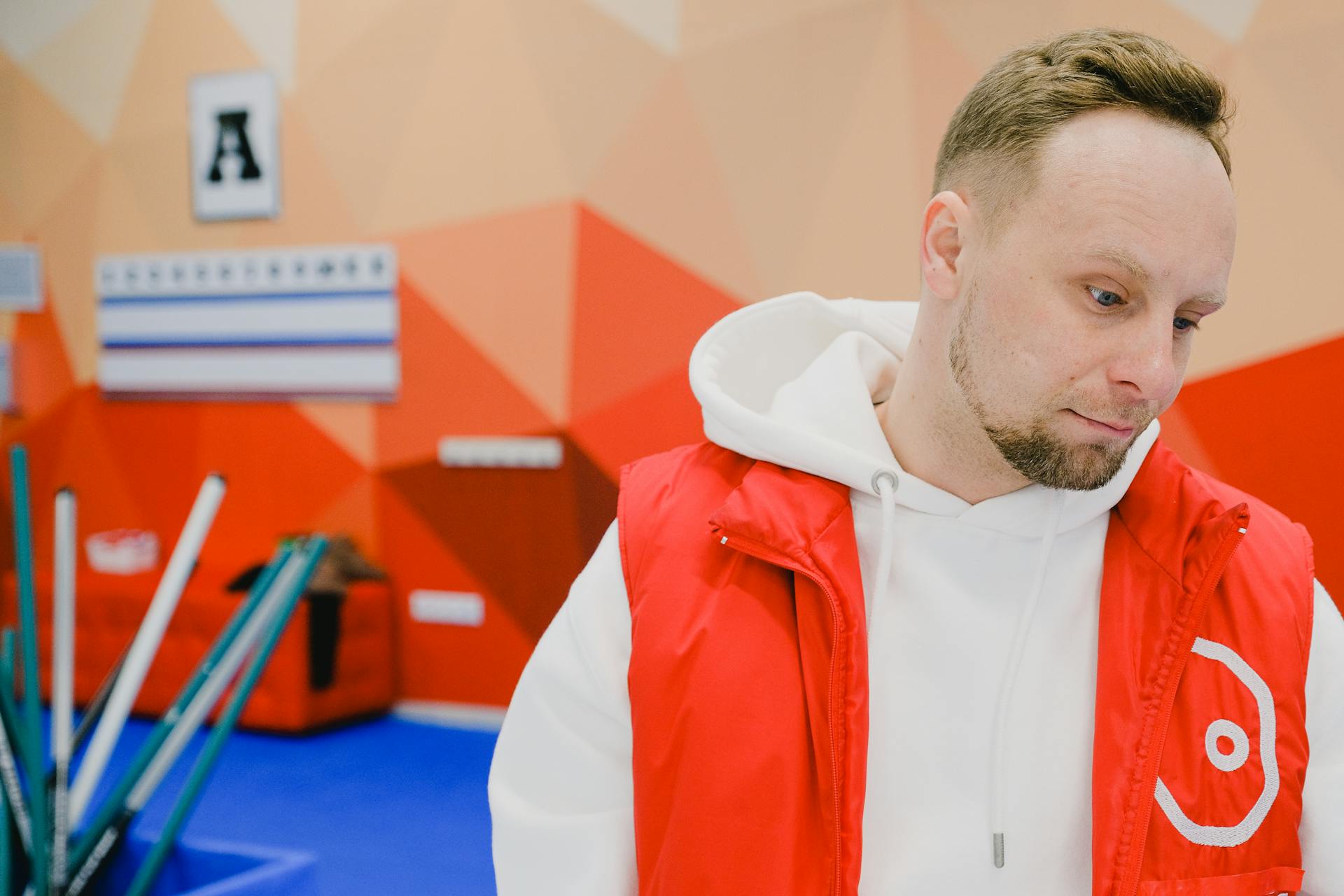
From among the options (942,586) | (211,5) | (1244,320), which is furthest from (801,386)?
(211,5)

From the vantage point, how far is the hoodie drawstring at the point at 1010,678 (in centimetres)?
105

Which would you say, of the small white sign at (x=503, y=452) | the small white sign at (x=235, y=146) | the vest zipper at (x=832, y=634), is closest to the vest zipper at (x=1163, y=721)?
the vest zipper at (x=832, y=634)

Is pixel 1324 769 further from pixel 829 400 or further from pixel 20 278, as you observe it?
pixel 20 278

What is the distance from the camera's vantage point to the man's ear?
43.4 inches

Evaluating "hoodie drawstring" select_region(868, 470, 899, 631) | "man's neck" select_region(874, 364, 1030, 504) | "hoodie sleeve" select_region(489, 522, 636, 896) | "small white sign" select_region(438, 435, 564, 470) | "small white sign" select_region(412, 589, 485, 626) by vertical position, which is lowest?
"small white sign" select_region(412, 589, 485, 626)

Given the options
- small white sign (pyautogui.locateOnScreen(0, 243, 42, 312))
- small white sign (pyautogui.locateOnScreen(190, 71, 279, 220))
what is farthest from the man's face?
small white sign (pyautogui.locateOnScreen(0, 243, 42, 312))

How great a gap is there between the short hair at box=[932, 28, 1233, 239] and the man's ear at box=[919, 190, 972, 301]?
0.9 inches

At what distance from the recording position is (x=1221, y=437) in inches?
102

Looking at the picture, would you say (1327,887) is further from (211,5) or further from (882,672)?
(211,5)

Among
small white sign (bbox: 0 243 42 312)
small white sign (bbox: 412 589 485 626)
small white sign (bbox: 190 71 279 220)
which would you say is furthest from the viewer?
small white sign (bbox: 0 243 42 312)

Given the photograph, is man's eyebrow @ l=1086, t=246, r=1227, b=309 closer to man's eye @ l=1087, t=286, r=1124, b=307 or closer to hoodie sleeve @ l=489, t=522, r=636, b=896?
man's eye @ l=1087, t=286, r=1124, b=307

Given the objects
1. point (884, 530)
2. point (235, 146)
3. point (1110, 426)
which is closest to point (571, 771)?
point (884, 530)

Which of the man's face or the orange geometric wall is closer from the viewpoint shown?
the man's face

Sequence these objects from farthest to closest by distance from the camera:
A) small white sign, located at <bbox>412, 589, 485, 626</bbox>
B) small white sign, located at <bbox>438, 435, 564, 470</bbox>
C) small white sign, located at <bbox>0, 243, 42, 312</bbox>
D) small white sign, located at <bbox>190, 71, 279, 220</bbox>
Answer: small white sign, located at <bbox>0, 243, 42, 312</bbox> < small white sign, located at <bbox>190, 71, 279, 220</bbox> < small white sign, located at <bbox>412, 589, 485, 626</bbox> < small white sign, located at <bbox>438, 435, 564, 470</bbox>
